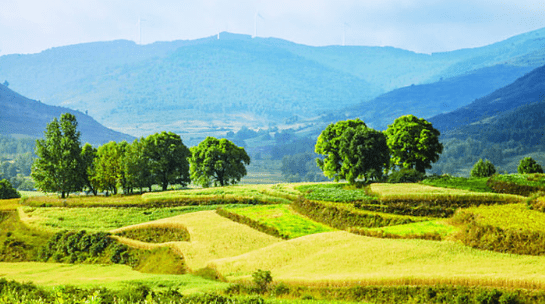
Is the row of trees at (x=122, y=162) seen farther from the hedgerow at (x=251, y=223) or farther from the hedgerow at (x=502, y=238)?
the hedgerow at (x=502, y=238)

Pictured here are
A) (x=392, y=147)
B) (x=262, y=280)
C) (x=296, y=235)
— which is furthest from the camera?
(x=392, y=147)

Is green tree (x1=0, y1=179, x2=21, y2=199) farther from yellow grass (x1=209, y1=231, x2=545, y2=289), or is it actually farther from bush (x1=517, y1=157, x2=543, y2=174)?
bush (x1=517, y1=157, x2=543, y2=174)

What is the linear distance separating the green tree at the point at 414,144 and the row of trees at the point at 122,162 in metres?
25.5

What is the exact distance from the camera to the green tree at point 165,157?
7806 cm

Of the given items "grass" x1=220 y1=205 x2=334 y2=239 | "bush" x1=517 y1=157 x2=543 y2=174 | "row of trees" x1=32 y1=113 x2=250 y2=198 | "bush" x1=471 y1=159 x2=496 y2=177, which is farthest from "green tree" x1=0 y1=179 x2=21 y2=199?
"bush" x1=517 y1=157 x2=543 y2=174

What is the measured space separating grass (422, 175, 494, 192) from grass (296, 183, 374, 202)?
7352 millimetres

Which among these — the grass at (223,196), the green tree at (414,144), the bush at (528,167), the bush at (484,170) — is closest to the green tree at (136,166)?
the grass at (223,196)

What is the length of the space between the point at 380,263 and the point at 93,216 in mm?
36294

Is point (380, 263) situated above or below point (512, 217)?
below

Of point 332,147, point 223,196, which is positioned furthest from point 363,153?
point 223,196

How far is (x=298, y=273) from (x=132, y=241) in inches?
812

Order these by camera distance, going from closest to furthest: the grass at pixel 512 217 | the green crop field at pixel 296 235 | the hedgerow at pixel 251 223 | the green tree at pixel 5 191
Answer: the green crop field at pixel 296 235 → the grass at pixel 512 217 → the hedgerow at pixel 251 223 → the green tree at pixel 5 191

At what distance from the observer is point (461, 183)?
53.3m

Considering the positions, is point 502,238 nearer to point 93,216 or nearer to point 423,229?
point 423,229
